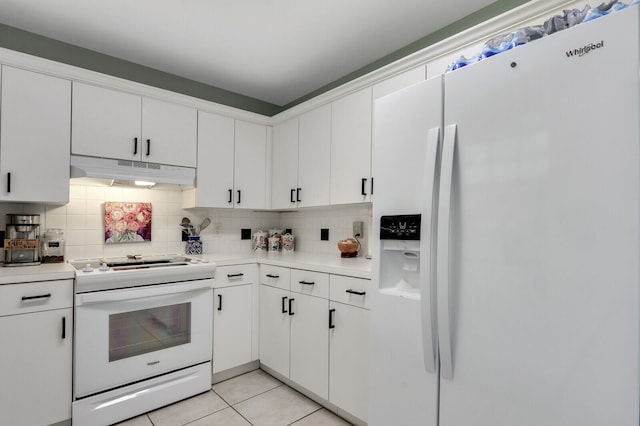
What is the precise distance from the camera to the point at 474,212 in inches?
43.3

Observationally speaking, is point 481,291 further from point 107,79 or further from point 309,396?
point 107,79

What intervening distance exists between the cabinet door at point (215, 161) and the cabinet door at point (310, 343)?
107 cm

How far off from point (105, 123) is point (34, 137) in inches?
15.6

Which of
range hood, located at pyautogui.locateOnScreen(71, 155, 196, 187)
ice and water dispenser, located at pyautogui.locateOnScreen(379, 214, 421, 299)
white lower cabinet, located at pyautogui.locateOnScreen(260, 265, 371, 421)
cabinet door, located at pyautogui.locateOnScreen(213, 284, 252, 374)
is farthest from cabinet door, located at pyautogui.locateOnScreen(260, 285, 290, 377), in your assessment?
ice and water dispenser, located at pyautogui.locateOnScreen(379, 214, 421, 299)

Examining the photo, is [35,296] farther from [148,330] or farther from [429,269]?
[429,269]

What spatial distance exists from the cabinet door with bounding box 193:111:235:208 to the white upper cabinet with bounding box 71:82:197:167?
0.08 metres

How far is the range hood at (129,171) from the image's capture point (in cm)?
222

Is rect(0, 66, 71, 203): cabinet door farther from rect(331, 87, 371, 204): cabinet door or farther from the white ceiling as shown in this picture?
rect(331, 87, 371, 204): cabinet door

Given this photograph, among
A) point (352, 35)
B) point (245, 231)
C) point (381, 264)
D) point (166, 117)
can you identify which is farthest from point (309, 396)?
point (352, 35)

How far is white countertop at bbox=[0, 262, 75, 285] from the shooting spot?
1.77 m

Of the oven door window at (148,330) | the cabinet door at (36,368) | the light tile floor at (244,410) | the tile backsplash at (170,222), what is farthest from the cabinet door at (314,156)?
the cabinet door at (36,368)

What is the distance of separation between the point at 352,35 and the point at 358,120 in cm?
56

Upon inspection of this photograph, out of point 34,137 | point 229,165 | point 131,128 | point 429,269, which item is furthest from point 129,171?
point 429,269

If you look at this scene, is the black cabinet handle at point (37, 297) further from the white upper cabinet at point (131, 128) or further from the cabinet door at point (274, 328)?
the cabinet door at point (274, 328)
